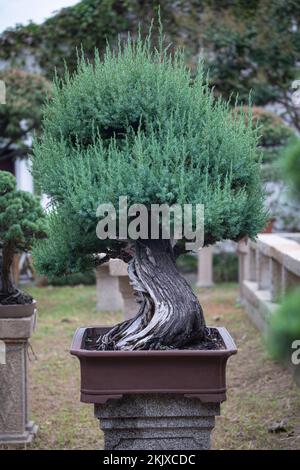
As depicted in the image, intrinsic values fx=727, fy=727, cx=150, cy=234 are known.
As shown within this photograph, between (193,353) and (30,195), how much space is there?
1.46 metres

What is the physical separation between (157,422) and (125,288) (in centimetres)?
264

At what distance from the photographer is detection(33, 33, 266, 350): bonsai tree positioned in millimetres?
2447

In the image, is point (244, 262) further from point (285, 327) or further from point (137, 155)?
point (285, 327)

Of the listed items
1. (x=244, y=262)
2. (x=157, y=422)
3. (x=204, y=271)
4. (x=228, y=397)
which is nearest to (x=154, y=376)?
(x=157, y=422)

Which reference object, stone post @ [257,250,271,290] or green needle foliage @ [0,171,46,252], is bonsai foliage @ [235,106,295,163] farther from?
green needle foliage @ [0,171,46,252]

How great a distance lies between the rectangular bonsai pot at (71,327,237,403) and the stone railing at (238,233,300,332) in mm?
1317

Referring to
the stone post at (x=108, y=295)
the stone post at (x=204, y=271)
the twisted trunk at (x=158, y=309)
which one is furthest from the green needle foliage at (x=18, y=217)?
the stone post at (x=204, y=271)

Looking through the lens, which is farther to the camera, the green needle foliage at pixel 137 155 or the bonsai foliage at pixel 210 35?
the bonsai foliage at pixel 210 35

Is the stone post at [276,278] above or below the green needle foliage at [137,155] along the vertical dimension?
below

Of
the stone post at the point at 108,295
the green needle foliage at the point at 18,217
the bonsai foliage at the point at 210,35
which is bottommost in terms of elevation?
the stone post at the point at 108,295

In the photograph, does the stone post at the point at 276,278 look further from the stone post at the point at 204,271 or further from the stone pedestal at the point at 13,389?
the stone post at the point at 204,271

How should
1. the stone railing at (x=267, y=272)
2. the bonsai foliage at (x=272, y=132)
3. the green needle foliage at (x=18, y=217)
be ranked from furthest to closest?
the bonsai foliage at (x=272, y=132) → the stone railing at (x=267, y=272) → the green needle foliage at (x=18, y=217)

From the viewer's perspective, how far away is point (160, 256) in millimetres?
2666

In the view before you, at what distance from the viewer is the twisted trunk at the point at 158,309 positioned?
253cm
